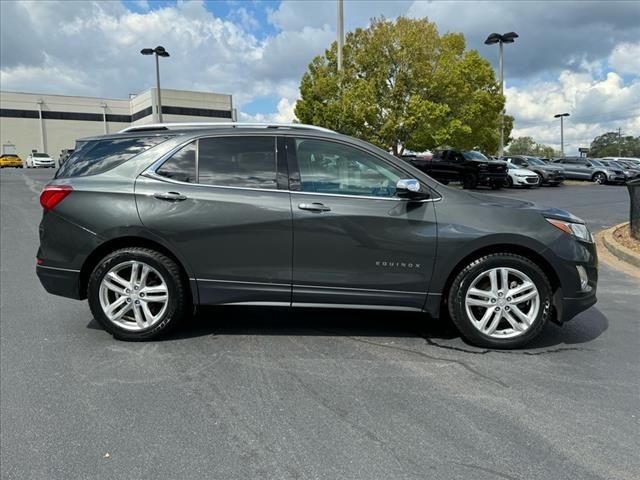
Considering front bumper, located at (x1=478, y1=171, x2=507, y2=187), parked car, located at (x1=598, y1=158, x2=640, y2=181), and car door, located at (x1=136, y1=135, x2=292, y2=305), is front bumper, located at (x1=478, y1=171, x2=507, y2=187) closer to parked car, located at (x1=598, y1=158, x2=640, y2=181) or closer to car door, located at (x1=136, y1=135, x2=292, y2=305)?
parked car, located at (x1=598, y1=158, x2=640, y2=181)

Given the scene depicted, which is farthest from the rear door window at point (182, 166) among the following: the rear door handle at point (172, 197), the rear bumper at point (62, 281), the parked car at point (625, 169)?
the parked car at point (625, 169)

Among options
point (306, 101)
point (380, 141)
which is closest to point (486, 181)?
point (380, 141)

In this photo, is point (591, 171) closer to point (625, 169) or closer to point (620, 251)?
point (625, 169)

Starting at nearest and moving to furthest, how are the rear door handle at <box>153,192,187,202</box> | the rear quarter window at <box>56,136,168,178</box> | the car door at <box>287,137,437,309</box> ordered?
the car door at <box>287,137,437,309</box>, the rear door handle at <box>153,192,187,202</box>, the rear quarter window at <box>56,136,168,178</box>

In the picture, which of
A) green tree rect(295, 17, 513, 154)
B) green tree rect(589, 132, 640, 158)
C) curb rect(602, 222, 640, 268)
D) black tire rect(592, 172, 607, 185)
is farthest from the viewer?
green tree rect(589, 132, 640, 158)

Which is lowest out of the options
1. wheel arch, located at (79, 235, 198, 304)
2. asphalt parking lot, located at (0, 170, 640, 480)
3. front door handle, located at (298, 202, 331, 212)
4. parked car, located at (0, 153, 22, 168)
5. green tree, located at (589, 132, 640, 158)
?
asphalt parking lot, located at (0, 170, 640, 480)

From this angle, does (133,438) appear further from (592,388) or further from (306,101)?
(306,101)

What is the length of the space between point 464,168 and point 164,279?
20232 mm

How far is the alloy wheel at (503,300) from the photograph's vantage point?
162 inches

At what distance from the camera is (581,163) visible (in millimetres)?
32344

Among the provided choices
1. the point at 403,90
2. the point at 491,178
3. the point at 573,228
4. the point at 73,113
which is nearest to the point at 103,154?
the point at 573,228

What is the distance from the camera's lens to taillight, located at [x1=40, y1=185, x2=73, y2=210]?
4.34 m

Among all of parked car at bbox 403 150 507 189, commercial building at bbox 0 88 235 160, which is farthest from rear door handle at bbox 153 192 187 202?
commercial building at bbox 0 88 235 160

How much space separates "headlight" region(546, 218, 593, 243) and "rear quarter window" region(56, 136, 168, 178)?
133 inches
